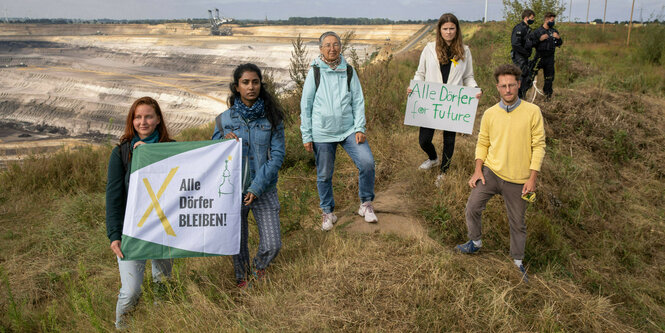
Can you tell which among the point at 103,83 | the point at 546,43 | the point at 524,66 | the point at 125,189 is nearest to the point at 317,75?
the point at 125,189

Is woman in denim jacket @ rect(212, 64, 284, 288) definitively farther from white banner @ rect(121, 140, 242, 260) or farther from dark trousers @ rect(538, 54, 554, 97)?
dark trousers @ rect(538, 54, 554, 97)

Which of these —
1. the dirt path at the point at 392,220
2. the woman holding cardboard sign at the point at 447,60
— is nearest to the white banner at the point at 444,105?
the woman holding cardboard sign at the point at 447,60

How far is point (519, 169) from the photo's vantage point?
3.15 meters

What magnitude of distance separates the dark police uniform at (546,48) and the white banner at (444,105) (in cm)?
420

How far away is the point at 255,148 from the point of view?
3.07 meters

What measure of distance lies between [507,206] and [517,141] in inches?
20.6

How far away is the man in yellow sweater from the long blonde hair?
1262 millimetres

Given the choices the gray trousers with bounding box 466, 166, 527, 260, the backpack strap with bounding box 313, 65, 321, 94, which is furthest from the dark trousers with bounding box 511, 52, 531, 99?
the backpack strap with bounding box 313, 65, 321, 94

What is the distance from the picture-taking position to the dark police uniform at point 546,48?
7742 mm

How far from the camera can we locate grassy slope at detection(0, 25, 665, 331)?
2746mm

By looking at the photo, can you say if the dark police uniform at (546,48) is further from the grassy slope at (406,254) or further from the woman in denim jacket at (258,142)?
the woman in denim jacket at (258,142)

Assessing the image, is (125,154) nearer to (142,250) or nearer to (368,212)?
(142,250)

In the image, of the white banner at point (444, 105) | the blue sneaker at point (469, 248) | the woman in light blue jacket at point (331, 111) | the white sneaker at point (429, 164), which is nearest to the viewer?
the blue sneaker at point (469, 248)

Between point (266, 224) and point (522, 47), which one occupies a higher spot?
point (522, 47)
